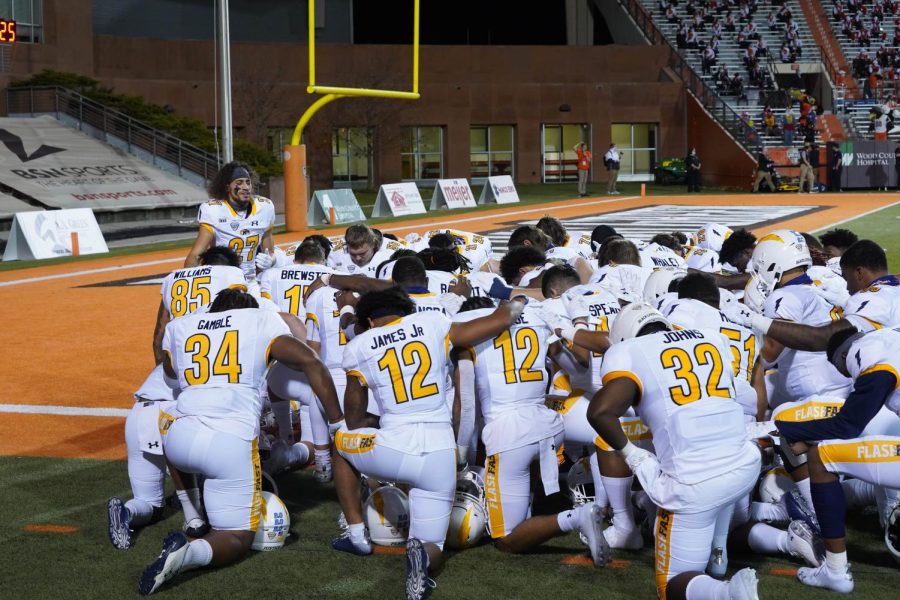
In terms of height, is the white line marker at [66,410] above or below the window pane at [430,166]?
below

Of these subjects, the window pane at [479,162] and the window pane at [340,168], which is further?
the window pane at [479,162]

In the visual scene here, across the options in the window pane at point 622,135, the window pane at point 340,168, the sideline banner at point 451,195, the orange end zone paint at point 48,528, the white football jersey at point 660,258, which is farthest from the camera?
the window pane at point 622,135

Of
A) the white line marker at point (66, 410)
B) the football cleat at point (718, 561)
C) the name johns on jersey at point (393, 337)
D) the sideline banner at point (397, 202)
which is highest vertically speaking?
the sideline banner at point (397, 202)

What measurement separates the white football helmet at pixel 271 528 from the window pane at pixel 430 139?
151 feet

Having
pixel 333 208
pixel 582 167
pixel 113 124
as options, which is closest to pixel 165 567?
pixel 333 208

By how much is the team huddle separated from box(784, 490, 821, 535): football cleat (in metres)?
0.02

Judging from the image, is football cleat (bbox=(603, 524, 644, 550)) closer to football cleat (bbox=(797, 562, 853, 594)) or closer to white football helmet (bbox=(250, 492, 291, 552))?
football cleat (bbox=(797, 562, 853, 594))

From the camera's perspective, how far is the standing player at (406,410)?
641 centimetres

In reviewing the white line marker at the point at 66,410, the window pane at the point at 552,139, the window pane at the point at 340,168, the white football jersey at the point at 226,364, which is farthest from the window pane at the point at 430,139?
the white football jersey at the point at 226,364

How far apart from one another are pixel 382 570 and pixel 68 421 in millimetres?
5219

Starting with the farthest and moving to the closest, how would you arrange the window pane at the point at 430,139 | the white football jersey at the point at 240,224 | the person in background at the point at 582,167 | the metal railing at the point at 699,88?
the window pane at the point at 430,139 → the metal railing at the point at 699,88 → the person in background at the point at 582,167 → the white football jersey at the point at 240,224

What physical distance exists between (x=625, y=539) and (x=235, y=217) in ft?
17.1

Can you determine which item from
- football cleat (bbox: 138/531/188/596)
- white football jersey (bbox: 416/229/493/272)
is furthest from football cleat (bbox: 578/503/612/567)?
white football jersey (bbox: 416/229/493/272)

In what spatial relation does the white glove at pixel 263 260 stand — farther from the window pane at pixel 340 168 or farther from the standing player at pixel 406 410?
the window pane at pixel 340 168
